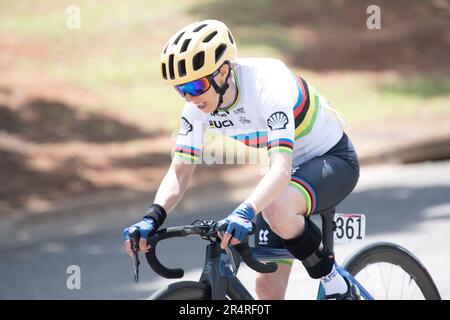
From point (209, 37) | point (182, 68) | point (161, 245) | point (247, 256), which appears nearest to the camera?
point (247, 256)

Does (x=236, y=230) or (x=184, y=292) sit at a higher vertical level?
(x=236, y=230)

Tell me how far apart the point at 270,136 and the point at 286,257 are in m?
0.68

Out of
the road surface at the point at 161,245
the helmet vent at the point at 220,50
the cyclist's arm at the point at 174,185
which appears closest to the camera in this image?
the helmet vent at the point at 220,50

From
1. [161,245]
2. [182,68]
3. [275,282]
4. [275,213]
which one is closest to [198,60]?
[182,68]

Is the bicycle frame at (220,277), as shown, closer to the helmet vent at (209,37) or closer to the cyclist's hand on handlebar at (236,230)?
the cyclist's hand on handlebar at (236,230)

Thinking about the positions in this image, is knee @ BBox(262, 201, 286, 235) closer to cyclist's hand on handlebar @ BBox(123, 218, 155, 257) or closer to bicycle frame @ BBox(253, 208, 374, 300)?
bicycle frame @ BBox(253, 208, 374, 300)

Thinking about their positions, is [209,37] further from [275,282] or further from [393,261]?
[393,261]

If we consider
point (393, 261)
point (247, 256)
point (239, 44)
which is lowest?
point (247, 256)

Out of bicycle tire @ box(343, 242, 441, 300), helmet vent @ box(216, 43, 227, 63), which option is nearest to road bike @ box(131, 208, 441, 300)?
bicycle tire @ box(343, 242, 441, 300)

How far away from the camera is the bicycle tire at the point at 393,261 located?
5051 mm

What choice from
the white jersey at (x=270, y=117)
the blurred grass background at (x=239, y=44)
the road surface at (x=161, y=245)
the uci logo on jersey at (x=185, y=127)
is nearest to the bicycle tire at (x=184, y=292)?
the white jersey at (x=270, y=117)

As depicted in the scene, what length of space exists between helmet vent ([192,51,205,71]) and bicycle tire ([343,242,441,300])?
4.60 feet

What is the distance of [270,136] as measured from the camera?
170 inches

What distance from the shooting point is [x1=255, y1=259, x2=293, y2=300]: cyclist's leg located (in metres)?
4.86
